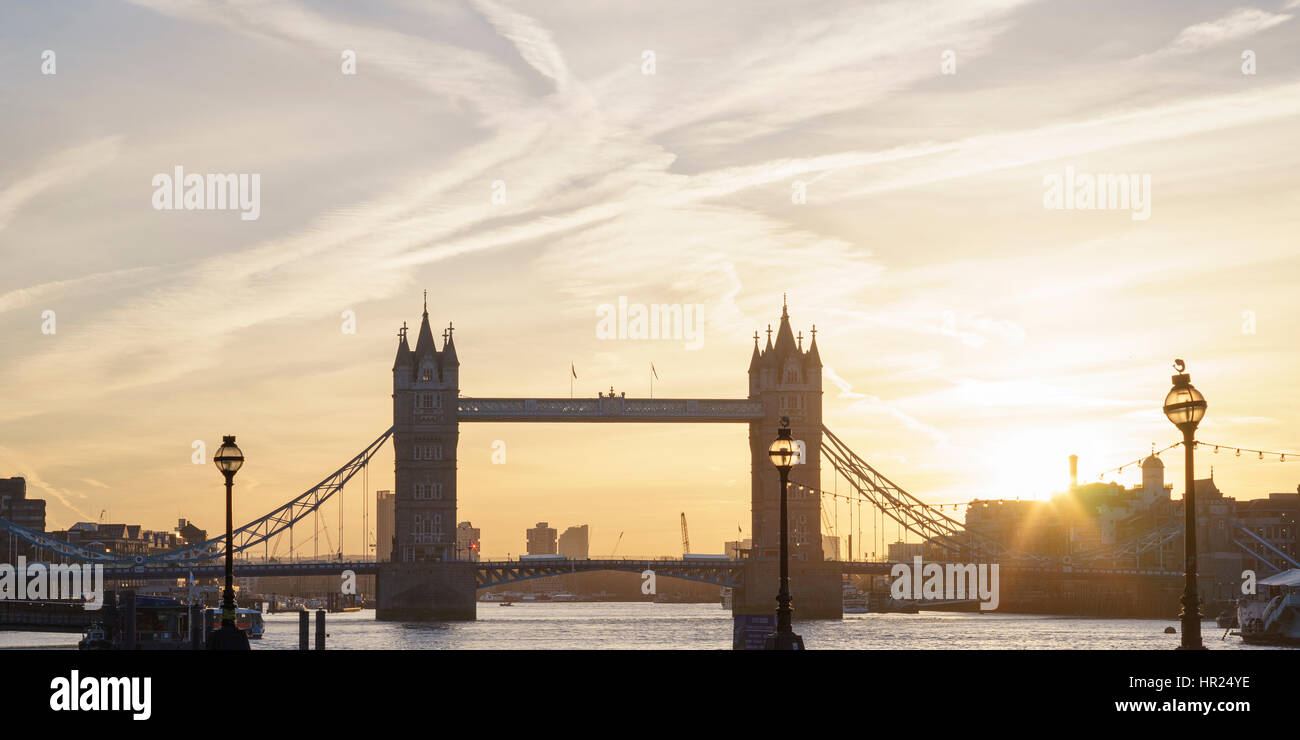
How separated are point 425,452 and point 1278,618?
223 ft

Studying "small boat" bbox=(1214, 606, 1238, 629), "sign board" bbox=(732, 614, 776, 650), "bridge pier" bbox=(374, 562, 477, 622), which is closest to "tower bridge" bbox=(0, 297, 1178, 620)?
"bridge pier" bbox=(374, 562, 477, 622)

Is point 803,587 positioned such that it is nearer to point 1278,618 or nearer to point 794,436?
point 794,436

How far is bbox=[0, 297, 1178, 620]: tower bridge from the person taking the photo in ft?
423

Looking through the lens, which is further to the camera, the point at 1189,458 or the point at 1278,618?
the point at 1278,618

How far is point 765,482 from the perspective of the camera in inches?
5472

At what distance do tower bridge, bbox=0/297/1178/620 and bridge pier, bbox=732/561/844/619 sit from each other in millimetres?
81

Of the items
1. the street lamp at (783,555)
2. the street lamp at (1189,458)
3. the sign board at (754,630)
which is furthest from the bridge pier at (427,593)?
the street lamp at (1189,458)

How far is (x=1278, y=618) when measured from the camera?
9419 centimetres

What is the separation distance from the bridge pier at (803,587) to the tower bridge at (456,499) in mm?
81

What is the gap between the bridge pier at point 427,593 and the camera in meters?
128

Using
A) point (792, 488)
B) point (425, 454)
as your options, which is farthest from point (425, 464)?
point (792, 488)
